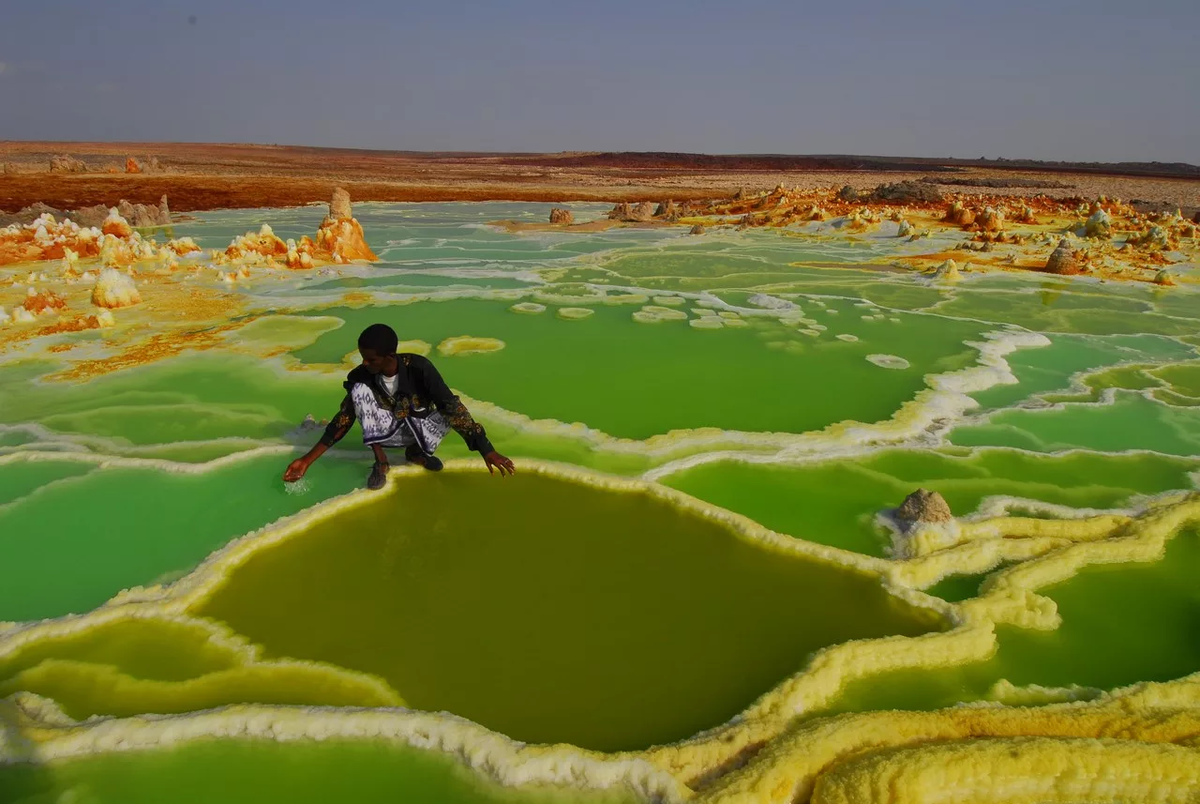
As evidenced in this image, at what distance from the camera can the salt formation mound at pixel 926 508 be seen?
326cm

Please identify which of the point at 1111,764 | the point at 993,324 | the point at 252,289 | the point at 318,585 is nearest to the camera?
the point at 1111,764

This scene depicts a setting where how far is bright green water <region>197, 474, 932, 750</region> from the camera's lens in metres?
2.24

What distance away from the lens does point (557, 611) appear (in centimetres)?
266

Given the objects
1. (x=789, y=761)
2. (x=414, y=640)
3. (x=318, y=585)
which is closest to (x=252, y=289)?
(x=318, y=585)

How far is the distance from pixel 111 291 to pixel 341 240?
13.6 feet

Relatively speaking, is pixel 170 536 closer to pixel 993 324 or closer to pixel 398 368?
pixel 398 368

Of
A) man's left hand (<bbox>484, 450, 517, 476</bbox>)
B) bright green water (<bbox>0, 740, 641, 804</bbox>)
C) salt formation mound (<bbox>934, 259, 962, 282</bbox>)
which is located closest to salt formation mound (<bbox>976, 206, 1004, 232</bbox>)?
salt formation mound (<bbox>934, 259, 962, 282</bbox>)

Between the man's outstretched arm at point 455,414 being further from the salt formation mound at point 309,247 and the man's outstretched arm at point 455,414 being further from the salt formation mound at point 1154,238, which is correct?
the salt formation mound at point 1154,238

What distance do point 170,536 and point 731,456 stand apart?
314 centimetres

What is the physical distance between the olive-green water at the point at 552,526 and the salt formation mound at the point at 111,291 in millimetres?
1089

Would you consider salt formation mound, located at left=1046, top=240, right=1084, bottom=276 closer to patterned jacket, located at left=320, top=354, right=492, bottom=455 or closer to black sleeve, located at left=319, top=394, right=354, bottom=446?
patterned jacket, located at left=320, top=354, right=492, bottom=455

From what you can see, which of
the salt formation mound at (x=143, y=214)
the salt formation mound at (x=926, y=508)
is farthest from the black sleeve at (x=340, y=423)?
the salt formation mound at (x=143, y=214)

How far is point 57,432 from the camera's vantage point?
4508 millimetres

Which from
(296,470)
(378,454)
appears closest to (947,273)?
(378,454)
